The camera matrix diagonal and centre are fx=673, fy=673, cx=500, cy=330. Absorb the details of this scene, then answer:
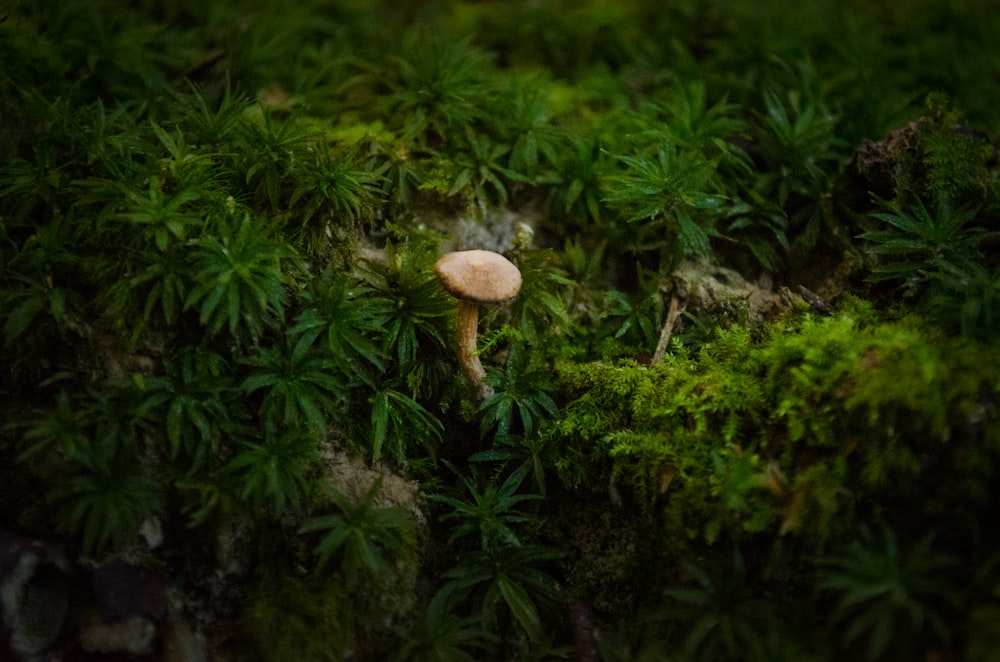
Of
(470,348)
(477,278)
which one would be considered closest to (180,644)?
(470,348)

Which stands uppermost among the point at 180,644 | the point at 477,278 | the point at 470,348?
the point at 477,278

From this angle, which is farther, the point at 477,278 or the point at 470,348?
the point at 470,348

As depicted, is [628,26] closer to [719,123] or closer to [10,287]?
[719,123]

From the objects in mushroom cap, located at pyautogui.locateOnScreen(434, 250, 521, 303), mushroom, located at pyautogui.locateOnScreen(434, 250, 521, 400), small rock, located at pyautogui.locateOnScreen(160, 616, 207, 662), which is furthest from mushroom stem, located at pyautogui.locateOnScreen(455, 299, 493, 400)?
small rock, located at pyautogui.locateOnScreen(160, 616, 207, 662)

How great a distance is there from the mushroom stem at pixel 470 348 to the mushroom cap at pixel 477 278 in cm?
20

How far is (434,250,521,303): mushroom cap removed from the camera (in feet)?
11.0

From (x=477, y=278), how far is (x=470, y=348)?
1.98ft

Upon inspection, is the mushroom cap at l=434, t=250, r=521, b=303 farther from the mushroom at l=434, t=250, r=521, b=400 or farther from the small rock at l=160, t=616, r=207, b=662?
the small rock at l=160, t=616, r=207, b=662

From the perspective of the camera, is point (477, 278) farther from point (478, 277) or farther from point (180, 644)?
point (180, 644)

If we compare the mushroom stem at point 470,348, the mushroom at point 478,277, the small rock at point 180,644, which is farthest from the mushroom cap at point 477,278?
the small rock at point 180,644

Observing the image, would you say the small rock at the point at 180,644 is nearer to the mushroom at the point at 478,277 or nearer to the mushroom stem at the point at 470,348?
the mushroom stem at the point at 470,348

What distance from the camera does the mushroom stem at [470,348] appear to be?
145 inches

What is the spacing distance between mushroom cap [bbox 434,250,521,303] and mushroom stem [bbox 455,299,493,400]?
0.20 meters

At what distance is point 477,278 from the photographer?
3.36 m
